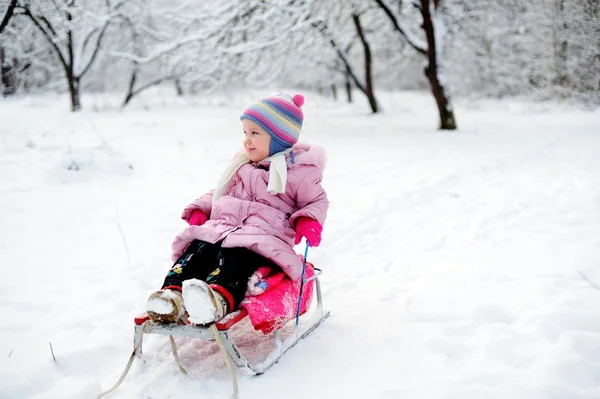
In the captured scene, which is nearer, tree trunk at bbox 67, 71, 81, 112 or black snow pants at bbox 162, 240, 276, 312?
black snow pants at bbox 162, 240, 276, 312

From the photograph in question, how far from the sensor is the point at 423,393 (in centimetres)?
206

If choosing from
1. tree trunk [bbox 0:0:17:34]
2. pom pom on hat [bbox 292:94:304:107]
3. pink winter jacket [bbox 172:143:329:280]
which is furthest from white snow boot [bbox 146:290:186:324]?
tree trunk [bbox 0:0:17:34]

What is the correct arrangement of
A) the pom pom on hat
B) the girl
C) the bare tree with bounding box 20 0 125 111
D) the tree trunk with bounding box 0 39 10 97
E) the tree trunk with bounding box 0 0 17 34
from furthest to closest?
the bare tree with bounding box 20 0 125 111 → the tree trunk with bounding box 0 39 10 97 → the tree trunk with bounding box 0 0 17 34 → the pom pom on hat → the girl

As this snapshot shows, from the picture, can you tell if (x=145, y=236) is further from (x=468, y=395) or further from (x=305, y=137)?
(x=305, y=137)

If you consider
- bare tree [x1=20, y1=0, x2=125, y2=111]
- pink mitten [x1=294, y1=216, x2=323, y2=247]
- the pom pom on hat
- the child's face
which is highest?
bare tree [x1=20, y1=0, x2=125, y2=111]

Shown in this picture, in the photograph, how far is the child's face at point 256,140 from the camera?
2664 millimetres

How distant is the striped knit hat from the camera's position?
2.65m

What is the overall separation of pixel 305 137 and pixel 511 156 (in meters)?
4.18

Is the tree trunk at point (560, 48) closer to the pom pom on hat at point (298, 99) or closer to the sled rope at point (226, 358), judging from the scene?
the pom pom on hat at point (298, 99)

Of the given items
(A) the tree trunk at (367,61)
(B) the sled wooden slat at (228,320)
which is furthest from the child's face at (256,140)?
(A) the tree trunk at (367,61)

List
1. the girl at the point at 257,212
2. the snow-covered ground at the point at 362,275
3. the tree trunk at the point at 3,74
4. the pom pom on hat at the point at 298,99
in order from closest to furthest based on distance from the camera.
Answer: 1. the snow-covered ground at the point at 362,275
2. the girl at the point at 257,212
3. the pom pom on hat at the point at 298,99
4. the tree trunk at the point at 3,74

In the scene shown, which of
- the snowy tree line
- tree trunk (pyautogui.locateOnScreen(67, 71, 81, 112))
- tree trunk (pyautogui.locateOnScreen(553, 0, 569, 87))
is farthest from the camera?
tree trunk (pyautogui.locateOnScreen(67, 71, 81, 112))

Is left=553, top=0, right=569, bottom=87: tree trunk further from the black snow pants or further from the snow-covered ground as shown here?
the black snow pants

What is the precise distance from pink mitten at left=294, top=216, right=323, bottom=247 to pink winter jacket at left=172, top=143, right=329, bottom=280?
31mm
